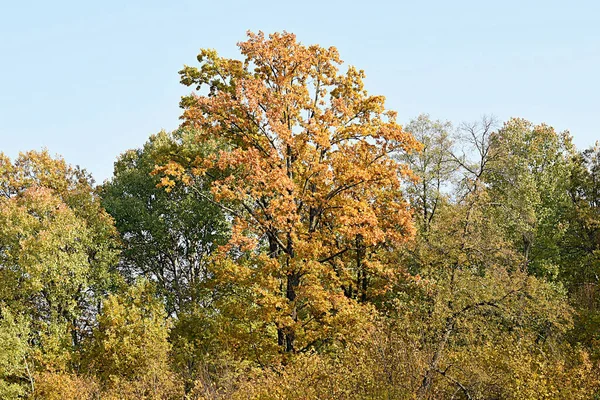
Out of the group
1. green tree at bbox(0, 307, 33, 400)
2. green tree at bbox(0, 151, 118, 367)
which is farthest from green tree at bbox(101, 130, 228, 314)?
green tree at bbox(0, 307, 33, 400)

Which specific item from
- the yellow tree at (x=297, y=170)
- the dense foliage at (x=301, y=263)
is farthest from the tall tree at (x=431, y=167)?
the yellow tree at (x=297, y=170)

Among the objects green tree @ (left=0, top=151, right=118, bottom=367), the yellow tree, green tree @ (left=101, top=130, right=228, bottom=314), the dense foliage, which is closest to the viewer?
the dense foliage

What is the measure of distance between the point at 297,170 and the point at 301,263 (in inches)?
157

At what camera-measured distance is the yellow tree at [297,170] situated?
21.8 metres

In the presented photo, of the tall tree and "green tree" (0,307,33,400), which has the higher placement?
the tall tree

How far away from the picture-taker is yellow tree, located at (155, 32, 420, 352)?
2181 cm

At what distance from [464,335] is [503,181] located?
571 inches

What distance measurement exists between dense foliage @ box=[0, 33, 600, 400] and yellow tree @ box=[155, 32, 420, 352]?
0.08 metres

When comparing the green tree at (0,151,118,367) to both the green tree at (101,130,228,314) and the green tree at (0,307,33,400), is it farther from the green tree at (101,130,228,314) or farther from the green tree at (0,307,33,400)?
the green tree at (101,130,228,314)

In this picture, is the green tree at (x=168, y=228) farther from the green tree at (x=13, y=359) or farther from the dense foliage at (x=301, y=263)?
the green tree at (x=13, y=359)

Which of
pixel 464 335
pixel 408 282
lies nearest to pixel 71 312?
pixel 408 282

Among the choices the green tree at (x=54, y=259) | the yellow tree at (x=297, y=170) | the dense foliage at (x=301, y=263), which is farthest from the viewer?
the green tree at (x=54, y=259)

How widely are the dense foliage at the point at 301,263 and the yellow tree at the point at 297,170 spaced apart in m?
0.08

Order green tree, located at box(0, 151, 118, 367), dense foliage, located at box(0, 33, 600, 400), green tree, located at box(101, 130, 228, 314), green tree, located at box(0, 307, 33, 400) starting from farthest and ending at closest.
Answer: green tree, located at box(101, 130, 228, 314) < green tree, located at box(0, 151, 118, 367) < green tree, located at box(0, 307, 33, 400) < dense foliage, located at box(0, 33, 600, 400)
